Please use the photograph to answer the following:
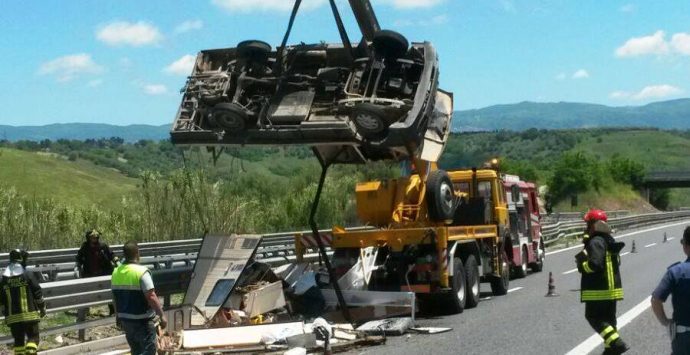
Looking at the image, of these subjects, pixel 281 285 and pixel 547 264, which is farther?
pixel 547 264

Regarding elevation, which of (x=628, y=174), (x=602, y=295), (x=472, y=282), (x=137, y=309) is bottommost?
(x=472, y=282)

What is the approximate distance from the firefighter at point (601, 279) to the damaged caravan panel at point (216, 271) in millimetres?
5517

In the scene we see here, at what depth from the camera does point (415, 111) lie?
1285 cm

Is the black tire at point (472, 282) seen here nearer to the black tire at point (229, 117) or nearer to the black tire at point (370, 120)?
the black tire at point (370, 120)

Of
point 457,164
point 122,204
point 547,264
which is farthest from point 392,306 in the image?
point 122,204

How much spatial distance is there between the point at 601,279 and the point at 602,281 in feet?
0.07

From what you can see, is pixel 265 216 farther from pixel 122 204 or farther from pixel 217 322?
pixel 217 322

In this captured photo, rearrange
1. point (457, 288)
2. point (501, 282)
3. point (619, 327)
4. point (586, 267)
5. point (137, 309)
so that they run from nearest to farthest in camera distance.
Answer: point (137, 309) → point (586, 267) → point (619, 327) → point (457, 288) → point (501, 282)

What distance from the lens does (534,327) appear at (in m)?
12.9

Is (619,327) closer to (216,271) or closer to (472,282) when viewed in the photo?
(472,282)

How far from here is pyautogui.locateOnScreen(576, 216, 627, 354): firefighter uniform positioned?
8.83 meters

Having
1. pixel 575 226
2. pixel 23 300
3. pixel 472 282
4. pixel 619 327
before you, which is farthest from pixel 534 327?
pixel 575 226

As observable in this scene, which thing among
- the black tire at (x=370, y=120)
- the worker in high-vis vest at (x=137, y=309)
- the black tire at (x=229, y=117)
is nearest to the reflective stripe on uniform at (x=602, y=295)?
the worker in high-vis vest at (x=137, y=309)

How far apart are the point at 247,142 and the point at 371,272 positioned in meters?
3.16
